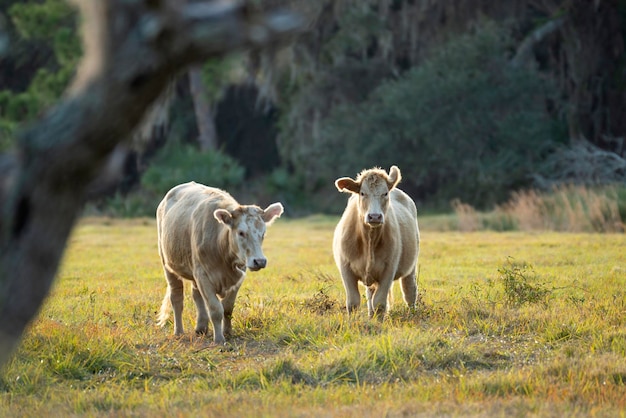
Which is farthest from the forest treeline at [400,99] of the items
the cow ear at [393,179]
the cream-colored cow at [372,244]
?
the cream-colored cow at [372,244]

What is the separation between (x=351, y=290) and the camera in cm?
996

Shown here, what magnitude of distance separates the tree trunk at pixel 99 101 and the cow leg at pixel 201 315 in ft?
18.3

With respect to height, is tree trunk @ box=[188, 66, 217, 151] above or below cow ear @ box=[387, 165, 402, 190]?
above

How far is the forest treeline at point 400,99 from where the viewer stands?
3231 centimetres

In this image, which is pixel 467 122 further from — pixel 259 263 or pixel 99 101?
pixel 99 101

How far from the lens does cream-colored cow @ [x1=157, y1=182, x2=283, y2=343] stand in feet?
29.1

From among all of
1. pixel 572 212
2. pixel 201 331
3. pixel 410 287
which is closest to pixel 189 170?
pixel 572 212

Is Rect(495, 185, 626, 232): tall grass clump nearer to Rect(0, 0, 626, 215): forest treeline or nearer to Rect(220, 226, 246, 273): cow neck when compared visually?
Rect(0, 0, 626, 215): forest treeline

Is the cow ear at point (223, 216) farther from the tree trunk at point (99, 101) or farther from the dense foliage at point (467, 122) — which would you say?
the dense foliage at point (467, 122)

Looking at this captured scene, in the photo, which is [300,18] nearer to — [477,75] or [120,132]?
[120,132]

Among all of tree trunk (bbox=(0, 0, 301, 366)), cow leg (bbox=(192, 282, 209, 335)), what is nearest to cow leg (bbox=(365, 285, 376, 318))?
cow leg (bbox=(192, 282, 209, 335))

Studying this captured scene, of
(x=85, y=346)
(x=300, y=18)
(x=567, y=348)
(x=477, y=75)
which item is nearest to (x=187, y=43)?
(x=300, y=18)

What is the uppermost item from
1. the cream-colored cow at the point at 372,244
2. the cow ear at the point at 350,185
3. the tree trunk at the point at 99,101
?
the tree trunk at the point at 99,101

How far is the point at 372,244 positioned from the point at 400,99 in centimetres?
2421
